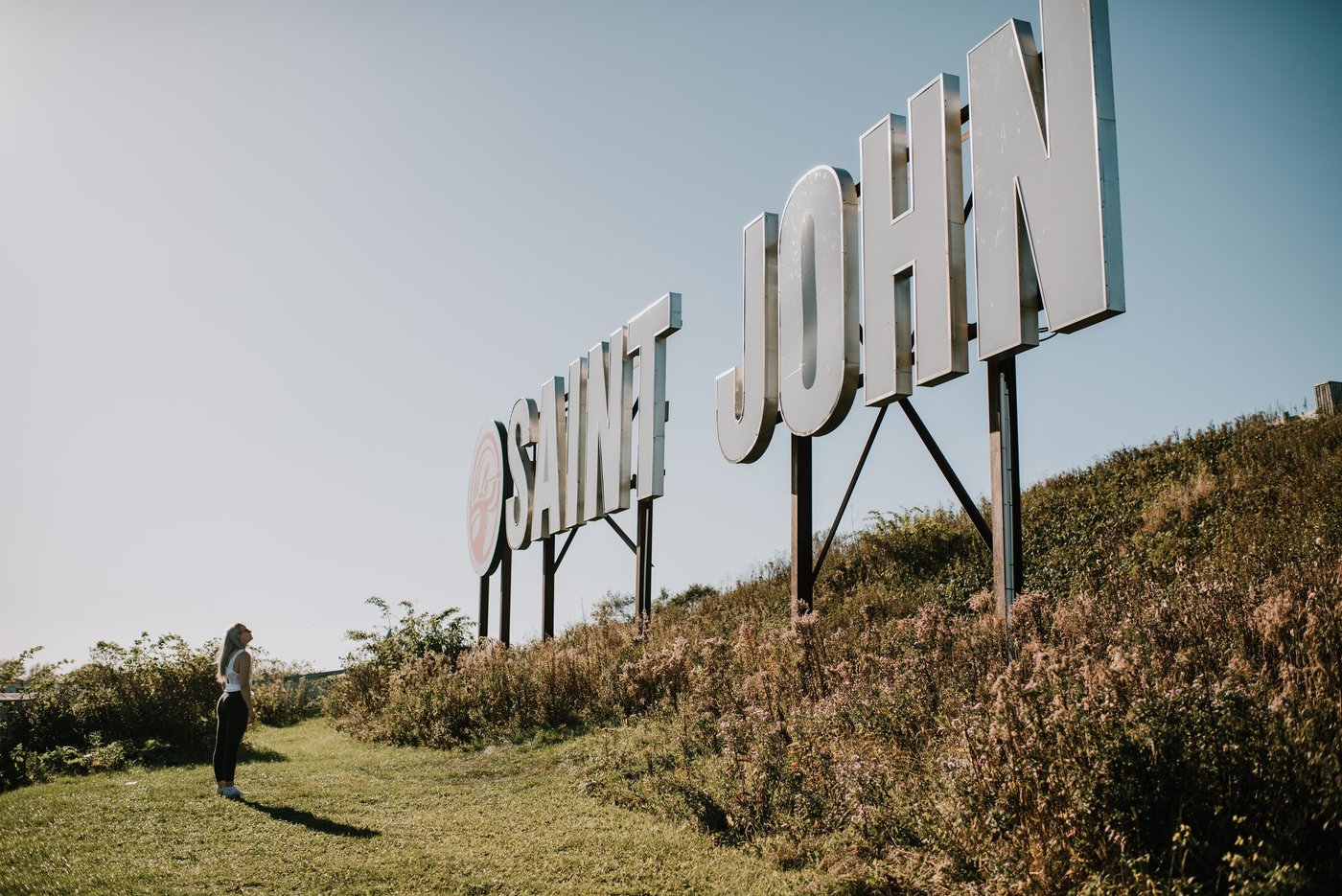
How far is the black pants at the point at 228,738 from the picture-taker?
8320 millimetres

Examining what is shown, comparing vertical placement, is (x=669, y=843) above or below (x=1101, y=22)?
below

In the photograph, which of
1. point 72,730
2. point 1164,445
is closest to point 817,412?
point 1164,445

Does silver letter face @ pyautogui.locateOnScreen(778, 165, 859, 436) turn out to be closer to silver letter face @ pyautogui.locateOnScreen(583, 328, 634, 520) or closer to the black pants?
silver letter face @ pyautogui.locateOnScreen(583, 328, 634, 520)

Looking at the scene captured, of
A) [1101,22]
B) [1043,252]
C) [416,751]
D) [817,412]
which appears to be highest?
[1101,22]

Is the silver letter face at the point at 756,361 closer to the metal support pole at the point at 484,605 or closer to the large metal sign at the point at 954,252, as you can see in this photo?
the large metal sign at the point at 954,252

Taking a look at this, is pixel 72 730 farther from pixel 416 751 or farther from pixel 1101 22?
pixel 1101 22

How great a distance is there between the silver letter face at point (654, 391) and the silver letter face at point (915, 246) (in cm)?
503

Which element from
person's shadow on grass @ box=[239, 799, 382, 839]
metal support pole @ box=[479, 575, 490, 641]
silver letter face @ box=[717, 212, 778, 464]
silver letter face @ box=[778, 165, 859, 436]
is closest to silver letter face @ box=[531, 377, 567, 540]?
Answer: metal support pole @ box=[479, 575, 490, 641]

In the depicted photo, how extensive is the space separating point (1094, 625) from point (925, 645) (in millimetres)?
1446

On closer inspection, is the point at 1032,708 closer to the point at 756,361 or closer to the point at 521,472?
the point at 756,361

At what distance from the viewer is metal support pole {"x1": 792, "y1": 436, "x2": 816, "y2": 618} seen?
415 inches

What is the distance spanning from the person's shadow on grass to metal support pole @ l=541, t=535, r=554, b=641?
32.0ft

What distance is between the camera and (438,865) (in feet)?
19.2

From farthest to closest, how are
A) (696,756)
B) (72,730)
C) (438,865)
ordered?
(72,730) → (696,756) → (438,865)
